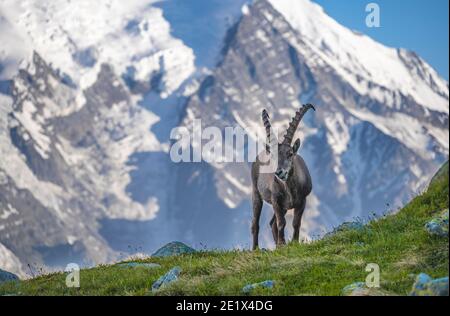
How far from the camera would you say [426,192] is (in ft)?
92.9

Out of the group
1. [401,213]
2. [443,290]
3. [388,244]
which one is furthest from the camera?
[401,213]

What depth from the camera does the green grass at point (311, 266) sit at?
68.5ft

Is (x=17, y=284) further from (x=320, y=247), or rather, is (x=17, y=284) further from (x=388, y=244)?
(x=388, y=244)

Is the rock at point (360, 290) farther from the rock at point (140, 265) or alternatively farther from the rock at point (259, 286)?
the rock at point (140, 265)

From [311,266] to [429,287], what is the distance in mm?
5510

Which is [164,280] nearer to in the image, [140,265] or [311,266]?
[311,266]

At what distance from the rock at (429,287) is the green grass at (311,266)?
1.61 metres

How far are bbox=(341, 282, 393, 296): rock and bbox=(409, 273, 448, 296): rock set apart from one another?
941 mm

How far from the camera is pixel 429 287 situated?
683 inches

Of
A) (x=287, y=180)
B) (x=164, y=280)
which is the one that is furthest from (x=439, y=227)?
(x=287, y=180)

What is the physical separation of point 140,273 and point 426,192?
9.16m

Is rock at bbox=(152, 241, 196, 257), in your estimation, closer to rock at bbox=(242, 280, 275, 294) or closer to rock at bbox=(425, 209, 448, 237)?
rock at bbox=(242, 280, 275, 294)

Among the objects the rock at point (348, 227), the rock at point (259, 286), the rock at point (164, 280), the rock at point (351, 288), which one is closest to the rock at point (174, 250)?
the rock at point (348, 227)
